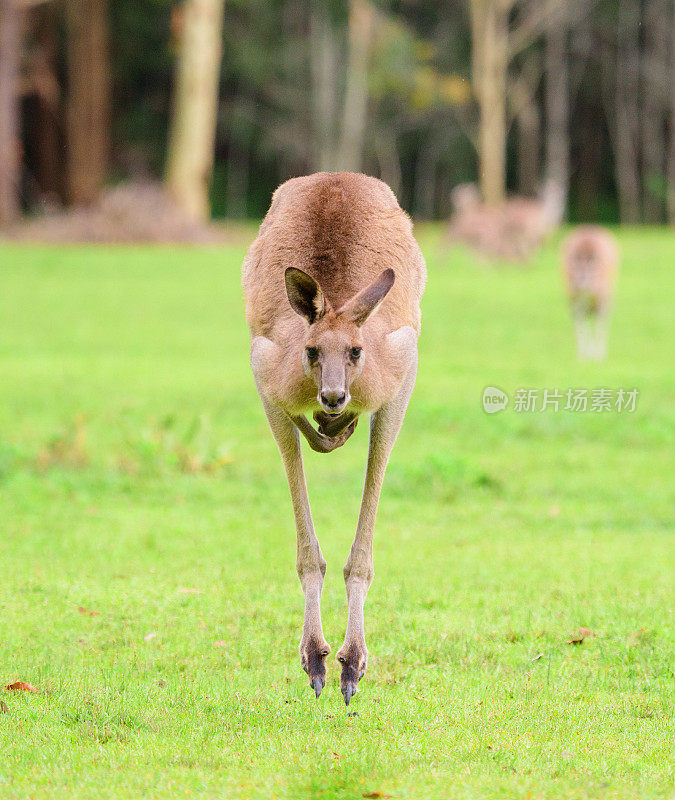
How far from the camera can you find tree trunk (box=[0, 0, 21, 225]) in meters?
27.0

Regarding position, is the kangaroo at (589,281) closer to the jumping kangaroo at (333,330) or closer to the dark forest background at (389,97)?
the jumping kangaroo at (333,330)

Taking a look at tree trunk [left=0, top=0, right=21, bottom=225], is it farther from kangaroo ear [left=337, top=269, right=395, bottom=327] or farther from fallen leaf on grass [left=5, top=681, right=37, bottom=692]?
kangaroo ear [left=337, top=269, right=395, bottom=327]

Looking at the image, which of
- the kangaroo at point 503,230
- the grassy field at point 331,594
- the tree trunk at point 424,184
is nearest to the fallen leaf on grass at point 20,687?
the grassy field at point 331,594

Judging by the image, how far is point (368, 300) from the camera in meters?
4.25

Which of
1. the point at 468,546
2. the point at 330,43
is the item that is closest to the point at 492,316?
the point at 468,546

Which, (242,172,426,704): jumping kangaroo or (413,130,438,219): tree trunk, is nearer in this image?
(242,172,426,704): jumping kangaroo

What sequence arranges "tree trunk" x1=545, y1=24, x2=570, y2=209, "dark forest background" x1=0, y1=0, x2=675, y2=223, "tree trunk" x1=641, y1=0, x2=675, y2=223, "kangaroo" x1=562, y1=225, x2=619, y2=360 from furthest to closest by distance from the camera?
"tree trunk" x1=545, y1=24, x2=570, y2=209 < "tree trunk" x1=641, y1=0, x2=675, y2=223 < "dark forest background" x1=0, y1=0, x2=675, y2=223 < "kangaroo" x1=562, y1=225, x2=619, y2=360

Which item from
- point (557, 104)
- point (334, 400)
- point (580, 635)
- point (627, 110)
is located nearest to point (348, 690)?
point (334, 400)

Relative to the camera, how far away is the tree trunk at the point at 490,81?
37.6 metres

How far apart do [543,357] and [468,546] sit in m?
8.77

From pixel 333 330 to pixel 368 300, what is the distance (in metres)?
0.15

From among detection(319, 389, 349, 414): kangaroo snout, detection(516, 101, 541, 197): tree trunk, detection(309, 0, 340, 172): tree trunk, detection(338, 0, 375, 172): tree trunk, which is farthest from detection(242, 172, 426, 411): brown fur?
detection(516, 101, 541, 197): tree trunk

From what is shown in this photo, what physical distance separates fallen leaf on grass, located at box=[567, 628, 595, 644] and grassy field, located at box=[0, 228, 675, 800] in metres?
0.07

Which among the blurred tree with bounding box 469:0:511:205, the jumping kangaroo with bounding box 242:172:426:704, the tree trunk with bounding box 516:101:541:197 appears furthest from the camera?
the tree trunk with bounding box 516:101:541:197
